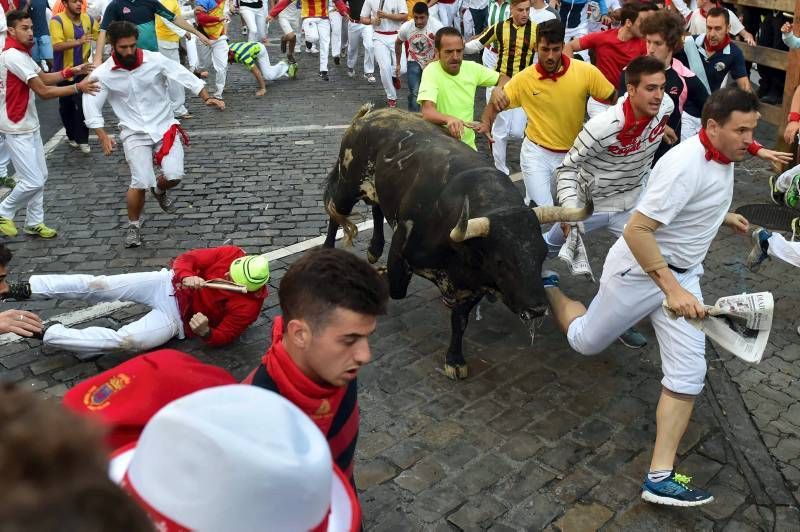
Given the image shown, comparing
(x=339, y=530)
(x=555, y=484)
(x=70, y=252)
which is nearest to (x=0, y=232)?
(x=70, y=252)

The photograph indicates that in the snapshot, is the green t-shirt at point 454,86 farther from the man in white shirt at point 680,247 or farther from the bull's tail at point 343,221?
the man in white shirt at point 680,247

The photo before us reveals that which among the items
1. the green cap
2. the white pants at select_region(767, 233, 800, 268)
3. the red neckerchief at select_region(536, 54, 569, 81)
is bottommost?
the green cap

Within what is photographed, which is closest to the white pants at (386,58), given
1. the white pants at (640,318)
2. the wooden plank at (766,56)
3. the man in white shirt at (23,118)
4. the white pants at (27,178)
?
the wooden plank at (766,56)

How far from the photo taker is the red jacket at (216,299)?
5867 millimetres

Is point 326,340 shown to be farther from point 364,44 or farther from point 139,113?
point 364,44

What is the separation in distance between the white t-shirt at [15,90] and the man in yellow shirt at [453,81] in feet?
13.3

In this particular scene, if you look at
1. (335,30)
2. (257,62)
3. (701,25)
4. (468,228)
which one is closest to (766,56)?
(701,25)

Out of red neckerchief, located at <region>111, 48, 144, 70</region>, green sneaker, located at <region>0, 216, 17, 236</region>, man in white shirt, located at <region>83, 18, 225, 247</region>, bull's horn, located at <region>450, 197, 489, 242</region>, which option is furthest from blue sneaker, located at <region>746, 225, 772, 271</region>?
green sneaker, located at <region>0, 216, 17, 236</region>

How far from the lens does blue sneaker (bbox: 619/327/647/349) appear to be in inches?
241

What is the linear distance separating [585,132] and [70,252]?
17.0 feet

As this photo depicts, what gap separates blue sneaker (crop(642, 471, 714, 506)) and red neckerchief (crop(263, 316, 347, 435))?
245 centimetres

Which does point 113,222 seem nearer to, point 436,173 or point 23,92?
point 23,92

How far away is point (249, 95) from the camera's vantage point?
1441cm

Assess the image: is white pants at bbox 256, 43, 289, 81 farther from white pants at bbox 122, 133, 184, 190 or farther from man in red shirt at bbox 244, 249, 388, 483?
man in red shirt at bbox 244, 249, 388, 483
